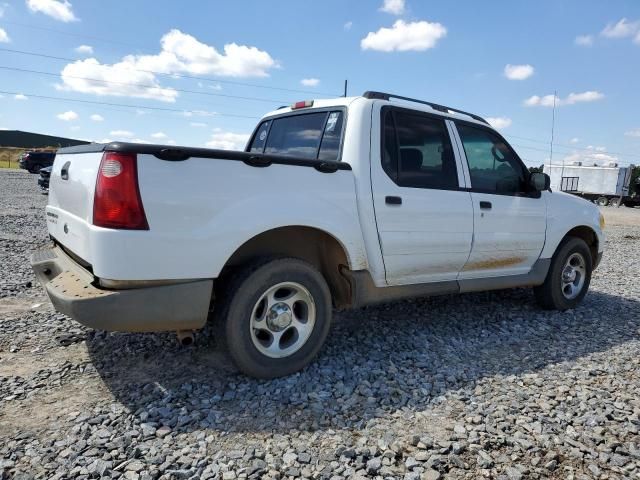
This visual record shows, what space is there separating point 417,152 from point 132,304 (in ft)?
8.23

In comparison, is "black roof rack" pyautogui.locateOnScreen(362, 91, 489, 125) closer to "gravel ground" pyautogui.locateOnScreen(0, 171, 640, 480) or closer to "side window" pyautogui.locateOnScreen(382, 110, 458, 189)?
"side window" pyautogui.locateOnScreen(382, 110, 458, 189)

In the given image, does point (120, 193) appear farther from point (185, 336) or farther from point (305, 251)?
point (305, 251)

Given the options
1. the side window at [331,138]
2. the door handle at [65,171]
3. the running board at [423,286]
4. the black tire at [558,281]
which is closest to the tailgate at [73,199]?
the door handle at [65,171]

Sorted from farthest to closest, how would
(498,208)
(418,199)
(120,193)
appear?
1. (498,208)
2. (418,199)
3. (120,193)

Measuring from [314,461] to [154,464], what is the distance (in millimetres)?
803

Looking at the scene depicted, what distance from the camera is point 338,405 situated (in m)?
3.01

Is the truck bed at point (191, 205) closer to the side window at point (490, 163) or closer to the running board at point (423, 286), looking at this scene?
the running board at point (423, 286)

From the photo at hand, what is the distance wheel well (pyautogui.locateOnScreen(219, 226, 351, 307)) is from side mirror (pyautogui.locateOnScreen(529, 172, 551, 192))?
2385mm

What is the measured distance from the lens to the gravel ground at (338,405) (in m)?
2.43

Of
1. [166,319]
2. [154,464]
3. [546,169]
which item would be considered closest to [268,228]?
[166,319]

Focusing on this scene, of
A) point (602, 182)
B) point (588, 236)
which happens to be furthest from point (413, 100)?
point (602, 182)

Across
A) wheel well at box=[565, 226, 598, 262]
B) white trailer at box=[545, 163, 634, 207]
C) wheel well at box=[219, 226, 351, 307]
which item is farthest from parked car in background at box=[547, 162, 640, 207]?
wheel well at box=[219, 226, 351, 307]

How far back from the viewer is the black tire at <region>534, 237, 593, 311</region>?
5.17 meters

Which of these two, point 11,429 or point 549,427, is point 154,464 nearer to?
point 11,429
